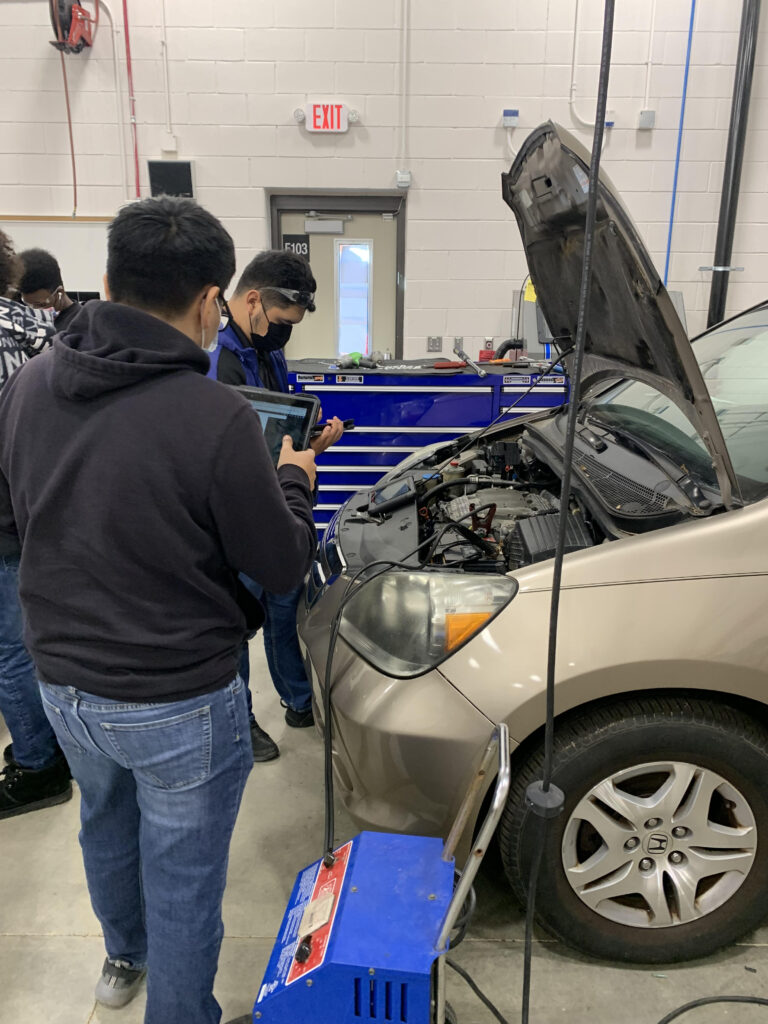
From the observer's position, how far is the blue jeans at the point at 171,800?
1117 millimetres

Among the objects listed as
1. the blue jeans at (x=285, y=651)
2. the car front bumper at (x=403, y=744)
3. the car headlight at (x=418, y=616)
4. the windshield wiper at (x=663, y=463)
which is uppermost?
the windshield wiper at (x=663, y=463)

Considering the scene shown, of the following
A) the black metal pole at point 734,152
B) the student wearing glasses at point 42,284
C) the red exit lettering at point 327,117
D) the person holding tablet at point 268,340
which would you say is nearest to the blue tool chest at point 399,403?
the student wearing glasses at point 42,284

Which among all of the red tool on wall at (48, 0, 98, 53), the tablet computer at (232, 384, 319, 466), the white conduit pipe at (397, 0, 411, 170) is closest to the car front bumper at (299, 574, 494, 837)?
the tablet computer at (232, 384, 319, 466)

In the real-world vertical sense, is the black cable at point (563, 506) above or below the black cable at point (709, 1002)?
above

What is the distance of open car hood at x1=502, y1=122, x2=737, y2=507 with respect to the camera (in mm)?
1308

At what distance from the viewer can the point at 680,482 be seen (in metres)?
1.61

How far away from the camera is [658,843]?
4.87 ft

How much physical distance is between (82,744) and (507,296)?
15.9 ft

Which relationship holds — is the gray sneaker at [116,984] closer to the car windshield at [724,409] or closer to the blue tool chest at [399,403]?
the car windshield at [724,409]

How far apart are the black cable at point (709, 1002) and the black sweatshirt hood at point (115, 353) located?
1.63 meters

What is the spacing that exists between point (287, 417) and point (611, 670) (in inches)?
38.6

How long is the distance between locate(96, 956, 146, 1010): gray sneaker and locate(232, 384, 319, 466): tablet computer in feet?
4.04

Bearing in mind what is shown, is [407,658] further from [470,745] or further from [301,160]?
[301,160]

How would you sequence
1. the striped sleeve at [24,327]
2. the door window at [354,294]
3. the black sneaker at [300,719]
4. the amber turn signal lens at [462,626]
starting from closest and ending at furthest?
the amber turn signal lens at [462,626], the striped sleeve at [24,327], the black sneaker at [300,719], the door window at [354,294]
